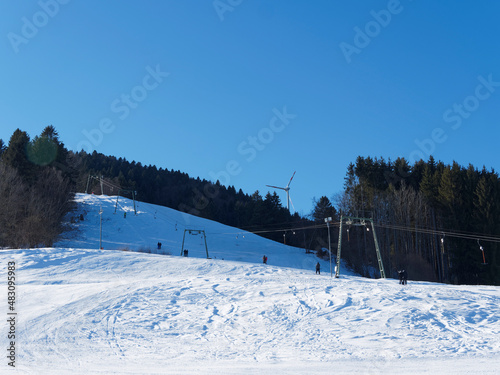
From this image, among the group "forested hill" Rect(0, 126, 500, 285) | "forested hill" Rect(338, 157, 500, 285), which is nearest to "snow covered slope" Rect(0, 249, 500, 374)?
"forested hill" Rect(0, 126, 500, 285)

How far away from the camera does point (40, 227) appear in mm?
47688

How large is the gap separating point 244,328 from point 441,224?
184ft

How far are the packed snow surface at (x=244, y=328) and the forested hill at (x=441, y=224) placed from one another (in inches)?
1439

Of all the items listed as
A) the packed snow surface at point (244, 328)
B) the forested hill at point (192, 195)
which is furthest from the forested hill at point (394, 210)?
the packed snow surface at point (244, 328)

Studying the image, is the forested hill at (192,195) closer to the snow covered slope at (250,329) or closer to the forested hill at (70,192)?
the forested hill at (70,192)

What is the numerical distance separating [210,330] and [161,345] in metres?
2.48

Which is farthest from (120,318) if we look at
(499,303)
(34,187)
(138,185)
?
(138,185)

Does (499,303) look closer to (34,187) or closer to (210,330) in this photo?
(210,330)

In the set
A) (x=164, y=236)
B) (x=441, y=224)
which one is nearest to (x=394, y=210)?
(x=441, y=224)

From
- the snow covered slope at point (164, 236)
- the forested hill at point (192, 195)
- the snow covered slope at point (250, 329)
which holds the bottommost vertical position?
the snow covered slope at point (250, 329)

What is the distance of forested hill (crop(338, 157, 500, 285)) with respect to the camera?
56.5 m

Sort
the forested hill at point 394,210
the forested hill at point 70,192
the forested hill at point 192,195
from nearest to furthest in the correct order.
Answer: the forested hill at point 70,192, the forested hill at point 394,210, the forested hill at point 192,195

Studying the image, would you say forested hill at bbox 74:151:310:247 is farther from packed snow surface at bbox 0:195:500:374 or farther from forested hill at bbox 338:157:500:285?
packed snow surface at bbox 0:195:500:374

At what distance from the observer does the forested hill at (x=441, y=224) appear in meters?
56.5
